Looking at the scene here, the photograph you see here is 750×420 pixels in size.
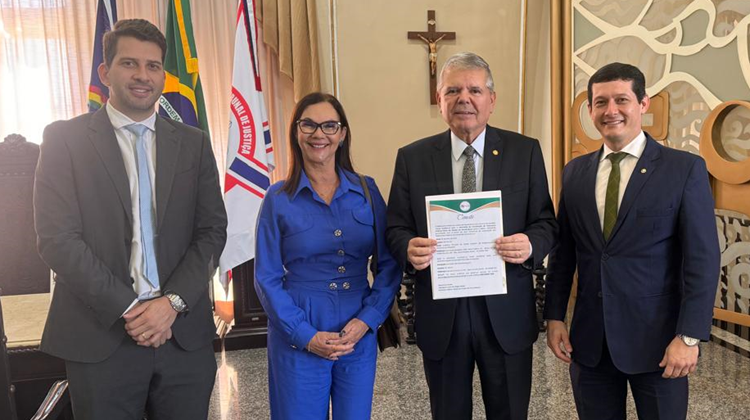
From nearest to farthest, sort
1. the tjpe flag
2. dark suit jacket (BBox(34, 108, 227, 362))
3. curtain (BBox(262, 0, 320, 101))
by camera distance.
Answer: dark suit jacket (BBox(34, 108, 227, 362)), the tjpe flag, curtain (BBox(262, 0, 320, 101))

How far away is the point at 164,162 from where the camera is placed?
1578 millimetres

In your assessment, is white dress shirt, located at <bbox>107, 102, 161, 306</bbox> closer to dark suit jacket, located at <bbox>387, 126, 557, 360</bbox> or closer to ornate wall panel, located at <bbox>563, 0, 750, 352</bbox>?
dark suit jacket, located at <bbox>387, 126, 557, 360</bbox>

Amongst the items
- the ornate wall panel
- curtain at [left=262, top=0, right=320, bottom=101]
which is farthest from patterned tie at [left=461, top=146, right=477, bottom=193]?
curtain at [left=262, top=0, right=320, bottom=101]

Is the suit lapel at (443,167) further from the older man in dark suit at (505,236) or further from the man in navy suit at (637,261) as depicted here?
the man in navy suit at (637,261)

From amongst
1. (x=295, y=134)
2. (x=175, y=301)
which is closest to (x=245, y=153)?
(x=295, y=134)

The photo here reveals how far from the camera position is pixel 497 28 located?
476 centimetres

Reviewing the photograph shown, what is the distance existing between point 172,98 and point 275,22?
4.69 ft

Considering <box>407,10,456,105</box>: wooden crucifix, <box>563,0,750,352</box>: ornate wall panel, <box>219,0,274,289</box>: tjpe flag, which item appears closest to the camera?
<box>563,0,750,352</box>: ornate wall panel

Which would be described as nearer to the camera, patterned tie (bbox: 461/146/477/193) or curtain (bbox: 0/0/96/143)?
patterned tie (bbox: 461/146/477/193)

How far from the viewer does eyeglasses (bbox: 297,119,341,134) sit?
5.49ft

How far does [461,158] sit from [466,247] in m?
0.33

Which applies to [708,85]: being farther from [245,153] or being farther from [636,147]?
[245,153]

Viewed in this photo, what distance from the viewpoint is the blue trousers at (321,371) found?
1.67 m

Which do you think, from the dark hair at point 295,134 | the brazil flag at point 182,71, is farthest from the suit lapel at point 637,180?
the brazil flag at point 182,71
